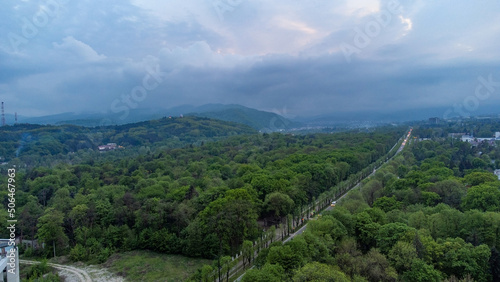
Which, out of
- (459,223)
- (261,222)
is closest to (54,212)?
(261,222)

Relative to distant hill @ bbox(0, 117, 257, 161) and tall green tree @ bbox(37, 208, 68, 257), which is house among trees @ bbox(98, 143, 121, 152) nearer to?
distant hill @ bbox(0, 117, 257, 161)

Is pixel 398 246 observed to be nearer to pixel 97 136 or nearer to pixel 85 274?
pixel 85 274

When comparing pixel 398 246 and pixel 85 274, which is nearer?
pixel 398 246

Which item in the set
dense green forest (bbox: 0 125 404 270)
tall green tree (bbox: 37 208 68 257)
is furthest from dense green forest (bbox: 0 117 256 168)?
tall green tree (bbox: 37 208 68 257)

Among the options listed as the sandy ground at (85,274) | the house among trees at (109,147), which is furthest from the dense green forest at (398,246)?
the house among trees at (109,147)

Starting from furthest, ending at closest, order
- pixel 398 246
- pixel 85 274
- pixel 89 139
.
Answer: pixel 89 139
pixel 85 274
pixel 398 246

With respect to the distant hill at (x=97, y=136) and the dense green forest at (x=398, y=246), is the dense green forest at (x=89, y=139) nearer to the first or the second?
the distant hill at (x=97, y=136)

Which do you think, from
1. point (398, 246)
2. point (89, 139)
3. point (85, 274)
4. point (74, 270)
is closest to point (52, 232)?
point (74, 270)
